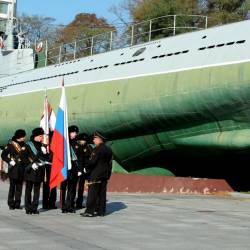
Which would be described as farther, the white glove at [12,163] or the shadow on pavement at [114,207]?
the shadow on pavement at [114,207]

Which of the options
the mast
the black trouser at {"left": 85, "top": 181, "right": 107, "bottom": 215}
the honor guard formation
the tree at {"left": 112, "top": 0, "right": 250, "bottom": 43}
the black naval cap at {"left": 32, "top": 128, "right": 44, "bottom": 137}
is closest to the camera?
the black trouser at {"left": 85, "top": 181, "right": 107, "bottom": 215}

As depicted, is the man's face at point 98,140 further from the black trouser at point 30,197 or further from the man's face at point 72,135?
the black trouser at point 30,197

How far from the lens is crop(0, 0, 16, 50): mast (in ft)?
107

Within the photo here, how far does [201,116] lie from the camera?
1723cm

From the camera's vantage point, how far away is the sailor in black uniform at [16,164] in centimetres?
1252

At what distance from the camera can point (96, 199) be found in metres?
11.8

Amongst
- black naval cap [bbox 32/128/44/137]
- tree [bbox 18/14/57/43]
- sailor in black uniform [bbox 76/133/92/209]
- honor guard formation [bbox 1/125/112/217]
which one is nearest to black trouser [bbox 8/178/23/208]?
honor guard formation [bbox 1/125/112/217]

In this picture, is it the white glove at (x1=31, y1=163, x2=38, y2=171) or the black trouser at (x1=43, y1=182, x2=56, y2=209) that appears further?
the black trouser at (x1=43, y1=182, x2=56, y2=209)

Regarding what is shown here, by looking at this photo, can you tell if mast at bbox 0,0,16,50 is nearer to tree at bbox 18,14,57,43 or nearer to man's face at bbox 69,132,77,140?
man's face at bbox 69,132,77,140

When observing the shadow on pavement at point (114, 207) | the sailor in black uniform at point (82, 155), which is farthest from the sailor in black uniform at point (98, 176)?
the sailor in black uniform at point (82, 155)

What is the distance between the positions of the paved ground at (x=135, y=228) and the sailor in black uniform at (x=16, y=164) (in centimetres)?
34

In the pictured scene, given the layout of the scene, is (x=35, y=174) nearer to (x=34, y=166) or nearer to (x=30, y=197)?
(x=34, y=166)

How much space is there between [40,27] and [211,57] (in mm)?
54920

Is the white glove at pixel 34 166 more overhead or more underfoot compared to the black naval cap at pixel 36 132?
more underfoot
